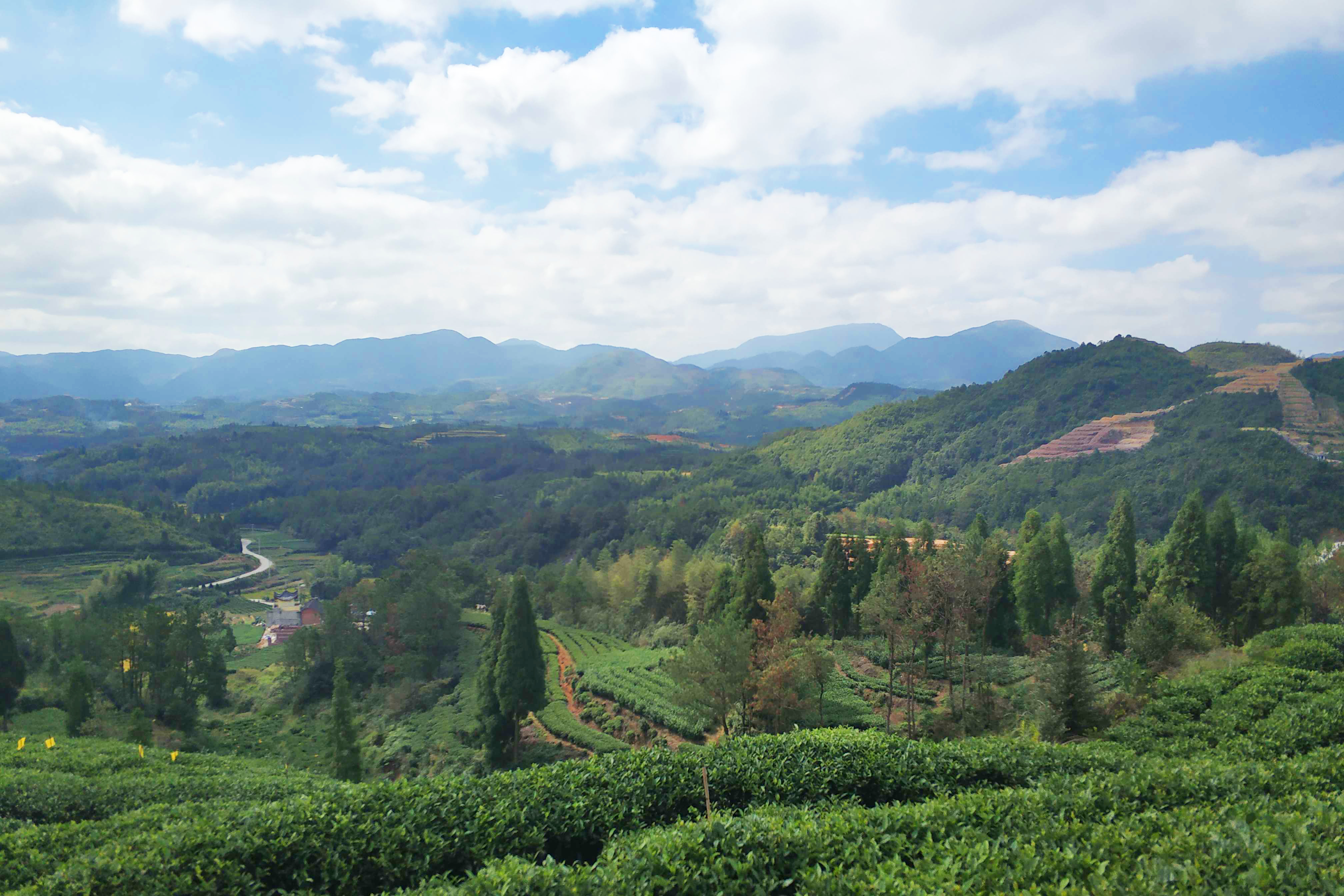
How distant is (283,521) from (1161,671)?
134 meters

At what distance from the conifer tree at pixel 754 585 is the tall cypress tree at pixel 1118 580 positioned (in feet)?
53.9

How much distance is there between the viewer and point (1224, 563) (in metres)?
30.6

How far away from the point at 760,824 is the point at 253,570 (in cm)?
10295

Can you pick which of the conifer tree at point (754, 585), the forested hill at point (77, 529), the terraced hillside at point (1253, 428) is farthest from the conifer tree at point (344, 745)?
the terraced hillside at point (1253, 428)

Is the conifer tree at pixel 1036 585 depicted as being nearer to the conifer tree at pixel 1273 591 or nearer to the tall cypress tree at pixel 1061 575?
the tall cypress tree at pixel 1061 575

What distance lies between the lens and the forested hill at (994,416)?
104 meters

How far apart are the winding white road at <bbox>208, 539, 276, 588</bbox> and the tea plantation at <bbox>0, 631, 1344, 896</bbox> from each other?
81883mm

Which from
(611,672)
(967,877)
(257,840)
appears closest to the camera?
(967,877)

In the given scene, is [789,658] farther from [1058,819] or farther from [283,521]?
[283,521]

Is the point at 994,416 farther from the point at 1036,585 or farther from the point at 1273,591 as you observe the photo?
the point at 1036,585

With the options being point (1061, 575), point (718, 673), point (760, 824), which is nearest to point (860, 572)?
point (1061, 575)

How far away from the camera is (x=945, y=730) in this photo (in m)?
20.0

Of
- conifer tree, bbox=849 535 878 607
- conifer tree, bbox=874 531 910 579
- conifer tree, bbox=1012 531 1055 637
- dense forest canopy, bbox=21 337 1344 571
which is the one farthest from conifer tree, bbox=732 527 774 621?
dense forest canopy, bbox=21 337 1344 571

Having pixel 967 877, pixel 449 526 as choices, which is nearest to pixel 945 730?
pixel 967 877
